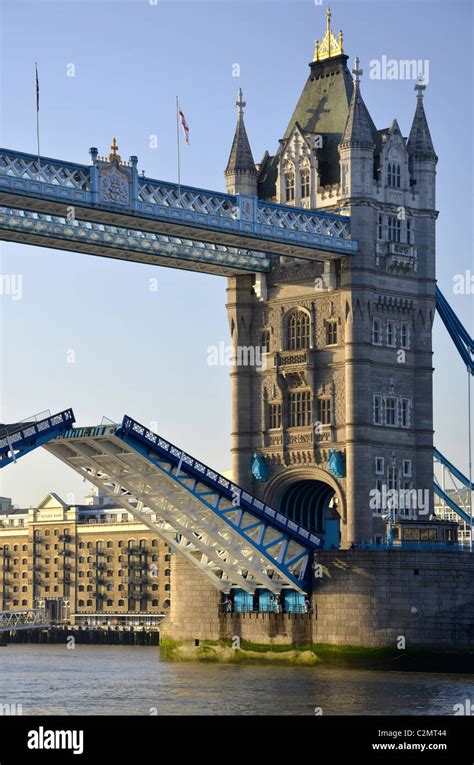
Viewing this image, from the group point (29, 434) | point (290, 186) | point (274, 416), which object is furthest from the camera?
point (290, 186)

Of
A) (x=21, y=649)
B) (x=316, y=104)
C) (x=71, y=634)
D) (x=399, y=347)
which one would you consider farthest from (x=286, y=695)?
(x=71, y=634)

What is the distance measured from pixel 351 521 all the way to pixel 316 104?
23061 millimetres

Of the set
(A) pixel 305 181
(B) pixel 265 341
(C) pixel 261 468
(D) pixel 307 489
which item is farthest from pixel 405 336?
Result: (C) pixel 261 468

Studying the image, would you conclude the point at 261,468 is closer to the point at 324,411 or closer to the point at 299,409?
the point at 299,409

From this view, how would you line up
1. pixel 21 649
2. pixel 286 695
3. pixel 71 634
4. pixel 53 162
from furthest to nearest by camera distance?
pixel 71 634 < pixel 21 649 < pixel 53 162 < pixel 286 695

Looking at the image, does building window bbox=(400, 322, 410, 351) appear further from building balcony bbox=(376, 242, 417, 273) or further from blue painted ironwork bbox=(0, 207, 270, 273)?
blue painted ironwork bbox=(0, 207, 270, 273)

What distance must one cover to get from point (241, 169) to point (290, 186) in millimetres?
2961

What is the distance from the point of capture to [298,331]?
10244cm

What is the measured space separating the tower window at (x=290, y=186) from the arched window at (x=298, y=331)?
6.20 m

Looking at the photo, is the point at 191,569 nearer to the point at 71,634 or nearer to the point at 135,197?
the point at 135,197

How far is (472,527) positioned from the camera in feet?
343

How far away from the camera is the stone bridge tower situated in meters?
99.2

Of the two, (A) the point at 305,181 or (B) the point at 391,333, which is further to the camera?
(A) the point at 305,181

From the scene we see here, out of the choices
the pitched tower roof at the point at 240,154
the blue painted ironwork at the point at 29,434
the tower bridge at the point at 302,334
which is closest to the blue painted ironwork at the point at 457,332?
the tower bridge at the point at 302,334
